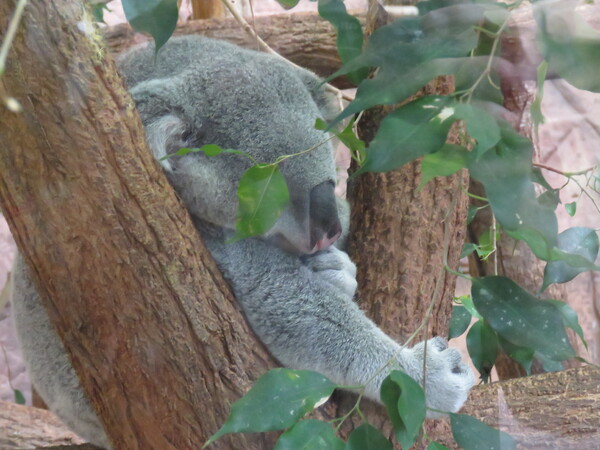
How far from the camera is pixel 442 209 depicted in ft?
A: 6.97

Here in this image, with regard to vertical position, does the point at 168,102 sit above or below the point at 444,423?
above

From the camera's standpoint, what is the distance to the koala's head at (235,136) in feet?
6.40

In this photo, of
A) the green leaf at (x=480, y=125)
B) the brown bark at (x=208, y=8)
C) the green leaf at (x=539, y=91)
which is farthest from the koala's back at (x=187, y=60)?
the brown bark at (x=208, y=8)

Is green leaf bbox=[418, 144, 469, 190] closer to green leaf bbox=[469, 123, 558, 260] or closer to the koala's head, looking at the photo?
→ green leaf bbox=[469, 123, 558, 260]

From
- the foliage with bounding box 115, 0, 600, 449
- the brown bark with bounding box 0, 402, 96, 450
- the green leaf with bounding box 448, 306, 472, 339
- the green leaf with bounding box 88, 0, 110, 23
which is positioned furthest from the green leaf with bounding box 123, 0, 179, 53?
the brown bark with bounding box 0, 402, 96, 450

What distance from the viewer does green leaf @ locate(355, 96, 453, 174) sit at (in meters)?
1.10

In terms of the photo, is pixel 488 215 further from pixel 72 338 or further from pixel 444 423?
pixel 72 338

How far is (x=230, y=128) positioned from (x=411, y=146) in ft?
3.32

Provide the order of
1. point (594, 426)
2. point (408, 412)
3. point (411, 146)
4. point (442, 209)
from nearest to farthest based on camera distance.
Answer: point (411, 146) < point (408, 412) < point (594, 426) < point (442, 209)

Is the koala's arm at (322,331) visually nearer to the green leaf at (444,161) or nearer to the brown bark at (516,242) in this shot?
the brown bark at (516,242)

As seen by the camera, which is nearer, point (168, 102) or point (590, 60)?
point (590, 60)

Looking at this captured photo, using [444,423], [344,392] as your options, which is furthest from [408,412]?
[444,423]

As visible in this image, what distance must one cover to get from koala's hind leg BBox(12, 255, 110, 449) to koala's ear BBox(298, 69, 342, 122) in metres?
1.11

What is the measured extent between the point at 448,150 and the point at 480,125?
0.14 metres
